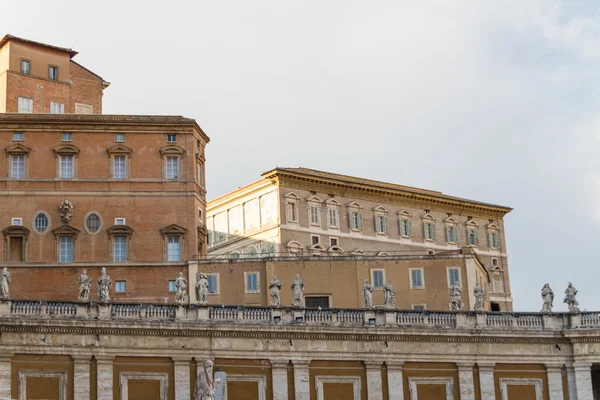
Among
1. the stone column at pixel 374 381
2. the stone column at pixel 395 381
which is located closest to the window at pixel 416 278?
the stone column at pixel 395 381

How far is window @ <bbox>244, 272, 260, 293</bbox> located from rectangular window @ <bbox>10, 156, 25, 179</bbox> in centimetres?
1388

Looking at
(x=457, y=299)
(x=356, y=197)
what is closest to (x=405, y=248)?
(x=356, y=197)

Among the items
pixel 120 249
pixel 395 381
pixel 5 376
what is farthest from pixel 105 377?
pixel 120 249

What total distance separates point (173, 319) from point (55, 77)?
32.1m

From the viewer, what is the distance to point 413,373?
54250 millimetres

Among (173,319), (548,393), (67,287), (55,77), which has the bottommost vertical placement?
Result: (548,393)

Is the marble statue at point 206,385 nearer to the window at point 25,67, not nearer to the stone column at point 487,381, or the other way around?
the stone column at point 487,381

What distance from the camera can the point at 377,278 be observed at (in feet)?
235

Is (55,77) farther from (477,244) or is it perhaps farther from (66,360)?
(477,244)

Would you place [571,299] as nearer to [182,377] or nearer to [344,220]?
[182,377]

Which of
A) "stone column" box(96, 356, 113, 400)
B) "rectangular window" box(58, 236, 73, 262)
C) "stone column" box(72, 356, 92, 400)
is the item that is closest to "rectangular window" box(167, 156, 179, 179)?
"rectangular window" box(58, 236, 73, 262)

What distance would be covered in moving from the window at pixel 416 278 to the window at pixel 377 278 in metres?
1.78

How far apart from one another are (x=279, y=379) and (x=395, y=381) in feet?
17.3

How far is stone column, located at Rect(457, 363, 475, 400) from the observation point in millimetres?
54469
